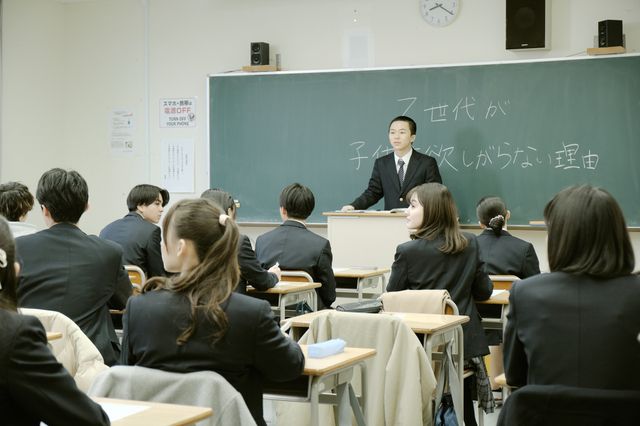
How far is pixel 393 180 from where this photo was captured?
7914 mm

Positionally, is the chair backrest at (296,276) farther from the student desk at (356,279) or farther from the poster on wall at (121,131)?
the poster on wall at (121,131)

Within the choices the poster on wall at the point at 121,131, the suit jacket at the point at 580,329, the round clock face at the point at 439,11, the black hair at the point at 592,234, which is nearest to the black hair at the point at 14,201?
the suit jacket at the point at 580,329

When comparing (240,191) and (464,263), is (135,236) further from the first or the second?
(240,191)

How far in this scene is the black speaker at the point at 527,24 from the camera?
7520mm

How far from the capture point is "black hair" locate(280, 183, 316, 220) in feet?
18.5

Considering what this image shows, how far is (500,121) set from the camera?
784cm

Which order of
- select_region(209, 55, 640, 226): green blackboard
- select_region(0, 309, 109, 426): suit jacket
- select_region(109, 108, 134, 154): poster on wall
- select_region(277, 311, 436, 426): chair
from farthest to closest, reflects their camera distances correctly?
1. select_region(109, 108, 134, 154): poster on wall
2. select_region(209, 55, 640, 226): green blackboard
3. select_region(277, 311, 436, 426): chair
4. select_region(0, 309, 109, 426): suit jacket

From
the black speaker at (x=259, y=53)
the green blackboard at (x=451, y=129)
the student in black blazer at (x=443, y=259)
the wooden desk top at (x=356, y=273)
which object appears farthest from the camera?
the black speaker at (x=259, y=53)

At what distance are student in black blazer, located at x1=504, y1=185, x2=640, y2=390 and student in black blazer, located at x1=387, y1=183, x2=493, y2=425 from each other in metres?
1.91

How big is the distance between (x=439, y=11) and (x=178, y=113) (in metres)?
2.92

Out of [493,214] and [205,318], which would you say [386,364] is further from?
[493,214]

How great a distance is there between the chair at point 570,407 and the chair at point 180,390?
717 mm

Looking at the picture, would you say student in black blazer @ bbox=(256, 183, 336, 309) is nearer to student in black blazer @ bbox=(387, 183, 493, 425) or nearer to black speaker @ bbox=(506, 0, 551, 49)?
student in black blazer @ bbox=(387, 183, 493, 425)

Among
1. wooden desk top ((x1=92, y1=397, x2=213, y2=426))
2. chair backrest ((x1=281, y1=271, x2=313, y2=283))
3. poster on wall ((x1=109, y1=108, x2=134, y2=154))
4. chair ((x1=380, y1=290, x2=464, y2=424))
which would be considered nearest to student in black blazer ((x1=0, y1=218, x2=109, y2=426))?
wooden desk top ((x1=92, y1=397, x2=213, y2=426))
